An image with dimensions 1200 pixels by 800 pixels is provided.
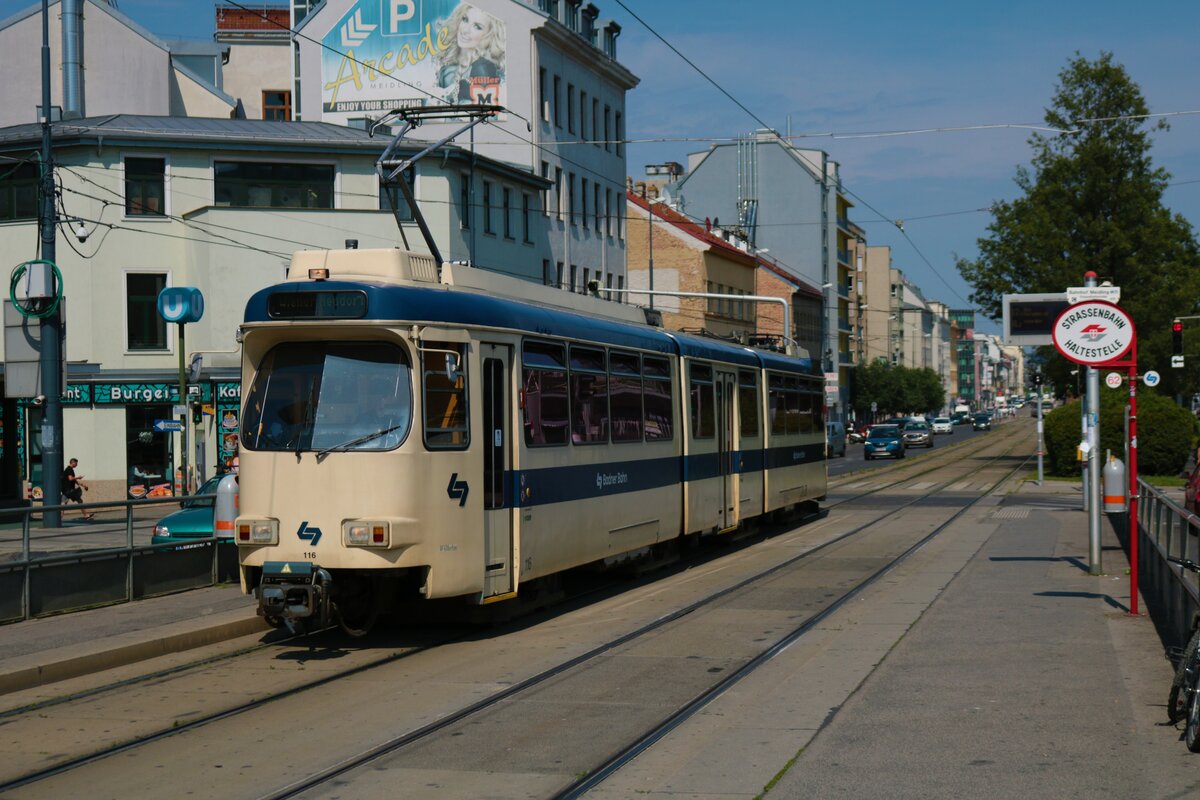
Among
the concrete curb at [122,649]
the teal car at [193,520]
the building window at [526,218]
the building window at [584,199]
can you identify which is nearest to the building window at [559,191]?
the building window at [584,199]

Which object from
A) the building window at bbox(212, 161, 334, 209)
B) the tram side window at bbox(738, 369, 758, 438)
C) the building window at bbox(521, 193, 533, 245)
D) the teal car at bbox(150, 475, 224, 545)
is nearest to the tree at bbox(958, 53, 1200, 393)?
the building window at bbox(521, 193, 533, 245)

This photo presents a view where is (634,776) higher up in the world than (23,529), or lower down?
lower down

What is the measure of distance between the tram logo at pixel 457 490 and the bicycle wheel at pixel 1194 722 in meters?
5.94

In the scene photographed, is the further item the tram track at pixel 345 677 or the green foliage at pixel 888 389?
the green foliage at pixel 888 389

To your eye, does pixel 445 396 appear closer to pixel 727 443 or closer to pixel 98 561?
pixel 98 561

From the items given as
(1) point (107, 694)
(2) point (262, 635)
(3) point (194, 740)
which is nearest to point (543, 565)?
(2) point (262, 635)

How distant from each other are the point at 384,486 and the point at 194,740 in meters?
3.29

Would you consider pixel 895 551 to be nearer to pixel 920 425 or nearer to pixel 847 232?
pixel 920 425

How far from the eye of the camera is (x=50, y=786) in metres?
7.75

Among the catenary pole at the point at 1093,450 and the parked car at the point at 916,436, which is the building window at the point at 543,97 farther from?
the catenary pole at the point at 1093,450

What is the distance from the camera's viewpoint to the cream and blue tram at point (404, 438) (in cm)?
1177

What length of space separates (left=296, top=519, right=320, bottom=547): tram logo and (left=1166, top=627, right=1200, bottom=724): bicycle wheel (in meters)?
6.29

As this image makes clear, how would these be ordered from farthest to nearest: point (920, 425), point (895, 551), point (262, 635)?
point (920, 425) < point (895, 551) < point (262, 635)

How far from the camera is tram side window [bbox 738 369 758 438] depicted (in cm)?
2209
